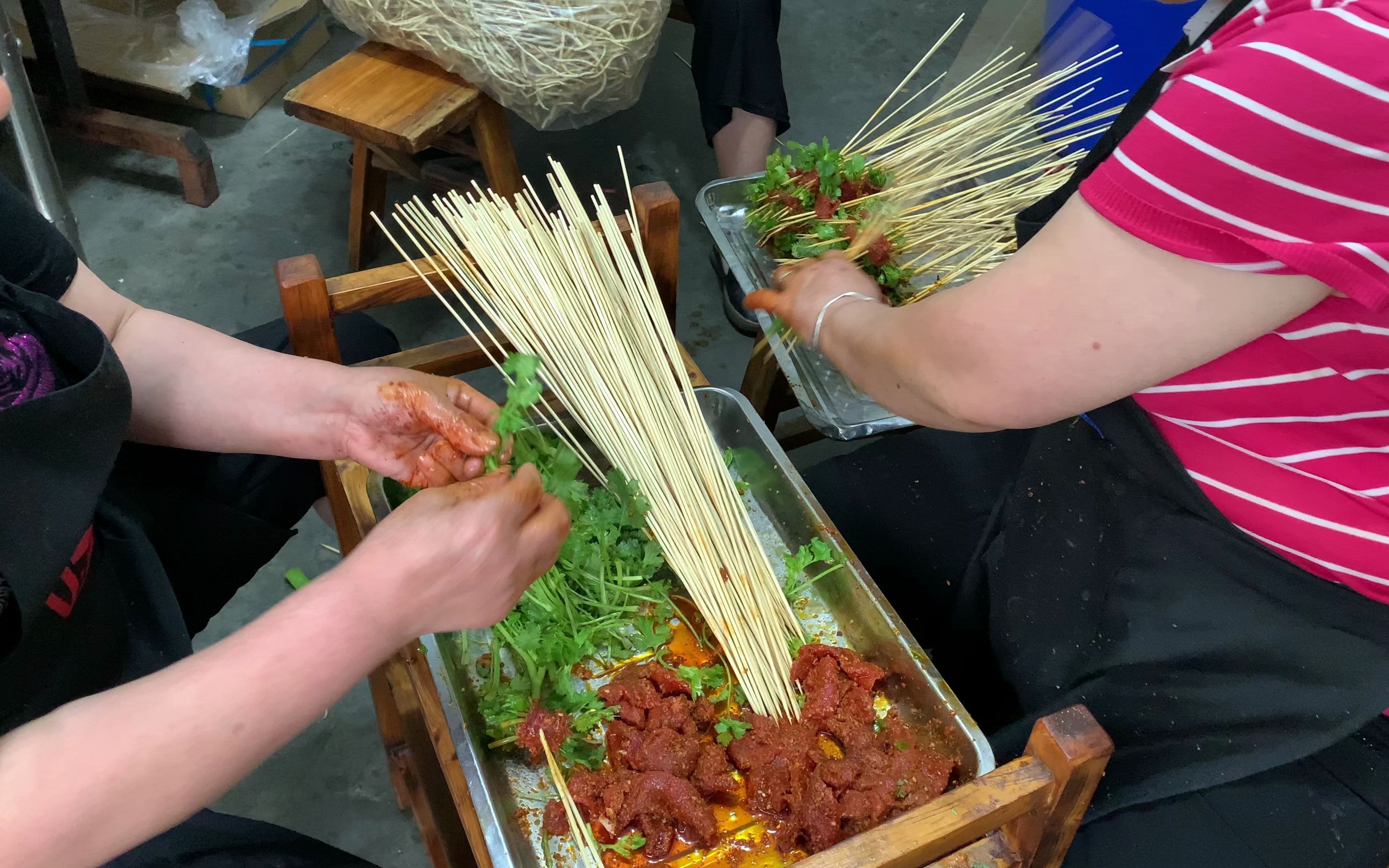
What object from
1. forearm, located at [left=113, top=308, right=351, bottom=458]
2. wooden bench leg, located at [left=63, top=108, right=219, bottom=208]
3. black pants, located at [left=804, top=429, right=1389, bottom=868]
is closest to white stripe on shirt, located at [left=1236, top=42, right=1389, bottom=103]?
black pants, located at [left=804, top=429, right=1389, bottom=868]

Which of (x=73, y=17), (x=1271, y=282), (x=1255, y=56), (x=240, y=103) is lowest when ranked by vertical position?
(x=240, y=103)

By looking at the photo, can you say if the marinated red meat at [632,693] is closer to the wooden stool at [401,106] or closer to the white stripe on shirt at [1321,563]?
the white stripe on shirt at [1321,563]

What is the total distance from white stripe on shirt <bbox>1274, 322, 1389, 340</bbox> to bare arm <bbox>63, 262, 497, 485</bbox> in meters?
0.88

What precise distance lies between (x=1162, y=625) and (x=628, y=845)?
0.69m

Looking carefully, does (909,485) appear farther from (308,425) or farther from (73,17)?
(73,17)

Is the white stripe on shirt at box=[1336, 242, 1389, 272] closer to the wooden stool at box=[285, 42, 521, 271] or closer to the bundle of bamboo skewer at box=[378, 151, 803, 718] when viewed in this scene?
the bundle of bamboo skewer at box=[378, 151, 803, 718]

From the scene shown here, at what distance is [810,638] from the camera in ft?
4.19

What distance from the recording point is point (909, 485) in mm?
1506

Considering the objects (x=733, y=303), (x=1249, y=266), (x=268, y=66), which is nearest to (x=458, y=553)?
(x=1249, y=266)

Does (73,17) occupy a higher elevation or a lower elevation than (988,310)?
lower

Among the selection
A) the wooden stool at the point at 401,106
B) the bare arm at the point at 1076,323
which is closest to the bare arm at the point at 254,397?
the bare arm at the point at 1076,323

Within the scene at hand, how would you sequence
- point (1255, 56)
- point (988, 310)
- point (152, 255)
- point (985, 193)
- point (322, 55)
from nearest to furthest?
1. point (1255, 56)
2. point (988, 310)
3. point (985, 193)
4. point (152, 255)
5. point (322, 55)

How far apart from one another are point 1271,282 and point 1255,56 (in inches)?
7.3

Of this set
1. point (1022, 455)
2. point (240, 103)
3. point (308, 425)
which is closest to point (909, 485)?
point (1022, 455)
